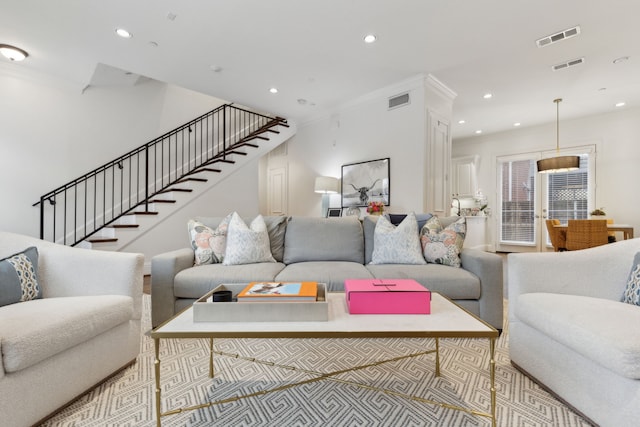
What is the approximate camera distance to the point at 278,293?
122 centimetres

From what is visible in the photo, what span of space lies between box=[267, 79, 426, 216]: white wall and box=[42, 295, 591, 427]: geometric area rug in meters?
2.91

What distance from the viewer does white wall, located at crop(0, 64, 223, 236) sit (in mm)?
3932

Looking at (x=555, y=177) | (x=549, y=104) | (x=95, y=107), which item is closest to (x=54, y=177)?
(x=95, y=107)

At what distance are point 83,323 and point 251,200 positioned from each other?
465cm

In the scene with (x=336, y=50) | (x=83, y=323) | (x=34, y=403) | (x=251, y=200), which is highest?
(x=336, y=50)

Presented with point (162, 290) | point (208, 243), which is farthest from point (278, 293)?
point (208, 243)

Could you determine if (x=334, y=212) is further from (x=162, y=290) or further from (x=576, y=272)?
(x=576, y=272)

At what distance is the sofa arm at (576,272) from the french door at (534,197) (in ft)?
17.7

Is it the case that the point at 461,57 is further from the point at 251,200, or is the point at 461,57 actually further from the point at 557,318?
the point at 251,200

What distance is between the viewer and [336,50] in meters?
3.55

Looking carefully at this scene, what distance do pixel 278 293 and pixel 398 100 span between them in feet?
13.5

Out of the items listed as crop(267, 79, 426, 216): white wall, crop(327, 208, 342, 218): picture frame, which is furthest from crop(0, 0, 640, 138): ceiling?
crop(327, 208, 342, 218): picture frame

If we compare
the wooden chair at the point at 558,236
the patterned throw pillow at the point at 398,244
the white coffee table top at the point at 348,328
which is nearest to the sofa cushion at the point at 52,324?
the white coffee table top at the point at 348,328

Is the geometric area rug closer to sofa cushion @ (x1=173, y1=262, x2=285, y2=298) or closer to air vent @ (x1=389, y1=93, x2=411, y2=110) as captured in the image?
sofa cushion @ (x1=173, y1=262, x2=285, y2=298)
